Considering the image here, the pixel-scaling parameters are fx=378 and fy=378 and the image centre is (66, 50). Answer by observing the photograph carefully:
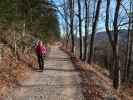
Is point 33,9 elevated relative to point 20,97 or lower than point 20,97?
elevated

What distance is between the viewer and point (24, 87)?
16.5 m

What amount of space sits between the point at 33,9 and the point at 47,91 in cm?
2101

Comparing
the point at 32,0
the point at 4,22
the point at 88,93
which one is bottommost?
the point at 88,93

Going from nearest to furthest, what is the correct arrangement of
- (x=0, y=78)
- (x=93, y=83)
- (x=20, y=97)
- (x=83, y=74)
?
(x=20, y=97) → (x=0, y=78) → (x=93, y=83) → (x=83, y=74)

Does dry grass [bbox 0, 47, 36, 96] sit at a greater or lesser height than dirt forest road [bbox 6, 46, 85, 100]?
greater

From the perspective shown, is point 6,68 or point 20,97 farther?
point 6,68

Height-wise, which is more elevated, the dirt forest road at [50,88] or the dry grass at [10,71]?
the dry grass at [10,71]

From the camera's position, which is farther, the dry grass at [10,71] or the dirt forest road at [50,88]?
the dry grass at [10,71]

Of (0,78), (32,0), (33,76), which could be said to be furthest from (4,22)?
(32,0)

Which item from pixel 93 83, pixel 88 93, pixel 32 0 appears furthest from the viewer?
pixel 32 0

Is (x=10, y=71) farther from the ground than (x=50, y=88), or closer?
farther from the ground

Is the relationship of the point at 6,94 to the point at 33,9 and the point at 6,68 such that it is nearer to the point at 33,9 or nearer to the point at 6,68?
the point at 6,68

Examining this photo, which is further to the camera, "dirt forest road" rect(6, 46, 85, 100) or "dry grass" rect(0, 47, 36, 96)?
"dry grass" rect(0, 47, 36, 96)

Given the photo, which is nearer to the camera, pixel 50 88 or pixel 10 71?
pixel 50 88
